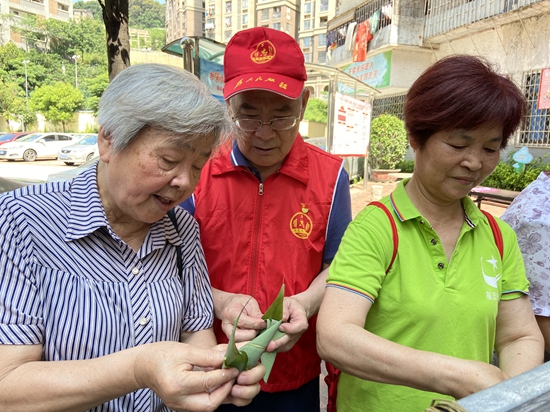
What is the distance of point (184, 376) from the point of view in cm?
103

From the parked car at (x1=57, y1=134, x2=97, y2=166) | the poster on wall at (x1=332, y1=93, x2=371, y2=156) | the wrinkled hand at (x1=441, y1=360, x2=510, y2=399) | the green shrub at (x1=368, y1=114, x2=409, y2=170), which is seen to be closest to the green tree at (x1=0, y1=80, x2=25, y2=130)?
the parked car at (x1=57, y1=134, x2=97, y2=166)

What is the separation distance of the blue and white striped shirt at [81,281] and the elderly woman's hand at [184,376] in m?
0.20

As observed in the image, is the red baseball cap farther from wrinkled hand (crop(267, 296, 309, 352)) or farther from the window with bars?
the window with bars

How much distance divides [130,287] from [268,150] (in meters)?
0.78

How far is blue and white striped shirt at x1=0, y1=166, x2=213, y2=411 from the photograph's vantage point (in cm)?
114

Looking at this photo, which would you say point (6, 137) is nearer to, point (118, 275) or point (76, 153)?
point (76, 153)

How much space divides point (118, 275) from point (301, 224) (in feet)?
2.53

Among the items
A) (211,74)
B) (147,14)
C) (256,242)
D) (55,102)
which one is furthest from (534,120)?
(147,14)

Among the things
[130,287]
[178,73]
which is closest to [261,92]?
[178,73]

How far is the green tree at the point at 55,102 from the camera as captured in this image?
36.3m

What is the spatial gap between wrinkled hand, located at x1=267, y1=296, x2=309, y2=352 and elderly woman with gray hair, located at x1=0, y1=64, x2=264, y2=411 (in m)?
0.26

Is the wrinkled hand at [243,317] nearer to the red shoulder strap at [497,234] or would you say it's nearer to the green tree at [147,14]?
the red shoulder strap at [497,234]

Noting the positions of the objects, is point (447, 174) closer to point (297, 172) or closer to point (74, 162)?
point (297, 172)

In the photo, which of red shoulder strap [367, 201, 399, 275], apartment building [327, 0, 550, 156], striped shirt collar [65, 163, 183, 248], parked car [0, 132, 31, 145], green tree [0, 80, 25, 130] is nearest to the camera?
striped shirt collar [65, 163, 183, 248]
